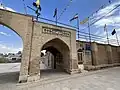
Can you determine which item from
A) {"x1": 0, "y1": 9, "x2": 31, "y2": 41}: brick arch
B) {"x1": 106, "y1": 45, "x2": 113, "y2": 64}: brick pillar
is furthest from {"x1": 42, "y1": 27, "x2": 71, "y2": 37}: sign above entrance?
{"x1": 106, "y1": 45, "x2": 113, "y2": 64}: brick pillar

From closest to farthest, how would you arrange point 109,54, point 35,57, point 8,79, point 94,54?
point 35,57 < point 8,79 < point 94,54 < point 109,54

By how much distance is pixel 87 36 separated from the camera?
12.5 metres

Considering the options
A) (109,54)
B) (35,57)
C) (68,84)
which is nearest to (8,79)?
(35,57)

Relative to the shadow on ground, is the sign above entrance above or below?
above

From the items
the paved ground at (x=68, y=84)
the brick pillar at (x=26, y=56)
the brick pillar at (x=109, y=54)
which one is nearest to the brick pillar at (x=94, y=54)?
the brick pillar at (x=109, y=54)

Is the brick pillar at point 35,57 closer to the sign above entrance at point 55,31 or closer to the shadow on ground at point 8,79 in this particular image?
the sign above entrance at point 55,31

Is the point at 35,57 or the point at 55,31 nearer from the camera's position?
the point at 35,57

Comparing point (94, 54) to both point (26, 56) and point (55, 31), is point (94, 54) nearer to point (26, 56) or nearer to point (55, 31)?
point (55, 31)

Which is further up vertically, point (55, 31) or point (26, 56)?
point (55, 31)

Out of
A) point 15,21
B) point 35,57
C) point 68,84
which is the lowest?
point 68,84

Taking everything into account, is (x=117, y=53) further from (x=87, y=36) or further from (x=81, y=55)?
(x=81, y=55)

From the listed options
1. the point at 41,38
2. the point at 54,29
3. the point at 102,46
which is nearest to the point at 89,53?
the point at 102,46

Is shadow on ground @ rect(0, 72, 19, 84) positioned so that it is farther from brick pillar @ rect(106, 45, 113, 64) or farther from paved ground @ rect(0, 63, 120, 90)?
brick pillar @ rect(106, 45, 113, 64)

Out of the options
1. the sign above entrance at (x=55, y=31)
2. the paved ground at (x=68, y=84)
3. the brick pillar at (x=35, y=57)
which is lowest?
the paved ground at (x=68, y=84)
